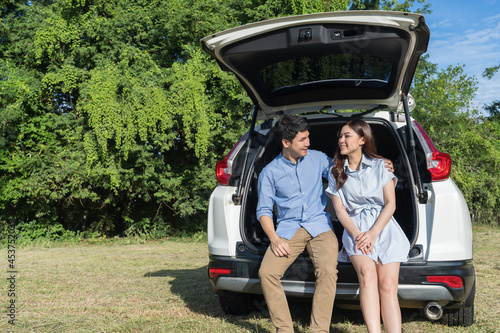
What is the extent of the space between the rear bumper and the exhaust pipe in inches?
1.3

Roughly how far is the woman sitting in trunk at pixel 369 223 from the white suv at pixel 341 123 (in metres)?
0.14

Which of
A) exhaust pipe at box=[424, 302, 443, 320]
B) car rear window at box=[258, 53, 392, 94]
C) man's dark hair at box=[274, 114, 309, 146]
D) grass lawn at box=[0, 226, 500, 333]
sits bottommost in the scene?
grass lawn at box=[0, 226, 500, 333]

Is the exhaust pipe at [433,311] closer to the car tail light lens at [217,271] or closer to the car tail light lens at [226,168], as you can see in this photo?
the car tail light lens at [217,271]

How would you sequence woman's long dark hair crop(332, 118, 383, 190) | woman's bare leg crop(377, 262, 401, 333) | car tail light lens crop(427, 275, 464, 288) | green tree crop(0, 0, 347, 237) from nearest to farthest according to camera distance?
woman's bare leg crop(377, 262, 401, 333) < car tail light lens crop(427, 275, 464, 288) < woman's long dark hair crop(332, 118, 383, 190) < green tree crop(0, 0, 347, 237)

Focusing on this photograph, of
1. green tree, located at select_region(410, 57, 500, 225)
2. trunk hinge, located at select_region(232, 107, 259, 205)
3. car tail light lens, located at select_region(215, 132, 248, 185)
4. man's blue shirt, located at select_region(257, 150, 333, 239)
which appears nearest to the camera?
man's blue shirt, located at select_region(257, 150, 333, 239)

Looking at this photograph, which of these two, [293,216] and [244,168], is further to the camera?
[244,168]

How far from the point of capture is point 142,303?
14.6 ft

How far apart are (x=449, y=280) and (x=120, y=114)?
9971 millimetres

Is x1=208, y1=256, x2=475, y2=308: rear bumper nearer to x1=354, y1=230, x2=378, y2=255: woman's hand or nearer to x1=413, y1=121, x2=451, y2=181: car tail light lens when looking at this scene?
x1=354, y1=230, x2=378, y2=255: woman's hand

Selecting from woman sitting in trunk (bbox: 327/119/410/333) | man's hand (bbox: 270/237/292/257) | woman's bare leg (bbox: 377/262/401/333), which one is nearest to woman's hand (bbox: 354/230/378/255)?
woman sitting in trunk (bbox: 327/119/410/333)

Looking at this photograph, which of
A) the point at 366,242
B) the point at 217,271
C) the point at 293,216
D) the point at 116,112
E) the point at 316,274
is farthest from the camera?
the point at 116,112

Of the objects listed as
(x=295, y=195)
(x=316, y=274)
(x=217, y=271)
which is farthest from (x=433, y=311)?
(x=217, y=271)

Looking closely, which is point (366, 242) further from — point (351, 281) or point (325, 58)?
point (325, 58)

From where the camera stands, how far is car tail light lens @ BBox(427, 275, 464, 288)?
112 inches
